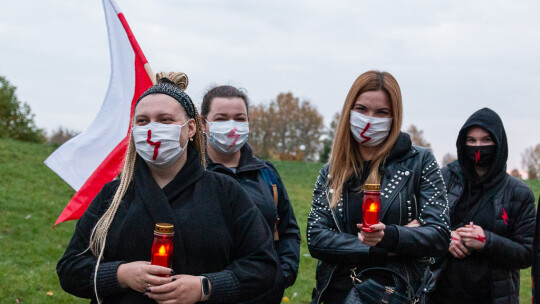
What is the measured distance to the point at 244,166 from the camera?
4.09 meters

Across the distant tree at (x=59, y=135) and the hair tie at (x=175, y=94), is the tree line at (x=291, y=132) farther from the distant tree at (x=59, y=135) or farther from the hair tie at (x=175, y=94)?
the hair tie at (x=175, y=94)

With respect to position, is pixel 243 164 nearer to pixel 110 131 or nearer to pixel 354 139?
pixel 354 139

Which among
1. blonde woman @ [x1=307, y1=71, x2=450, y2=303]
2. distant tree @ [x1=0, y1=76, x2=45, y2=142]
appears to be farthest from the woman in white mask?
distant tree @ [x1=0, y1=76, x2=45, y2=142]

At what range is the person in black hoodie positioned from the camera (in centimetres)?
421

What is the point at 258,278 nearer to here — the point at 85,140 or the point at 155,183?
the point at 155,183

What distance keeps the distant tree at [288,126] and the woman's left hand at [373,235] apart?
56.7 metres

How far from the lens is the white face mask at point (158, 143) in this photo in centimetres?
293

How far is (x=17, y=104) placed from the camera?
112 ft

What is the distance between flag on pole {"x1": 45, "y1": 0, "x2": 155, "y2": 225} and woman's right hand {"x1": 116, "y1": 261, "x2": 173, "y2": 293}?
Answer: 2.77m

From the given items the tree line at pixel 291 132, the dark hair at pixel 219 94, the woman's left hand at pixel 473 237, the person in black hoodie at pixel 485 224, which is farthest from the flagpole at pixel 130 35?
the tree line at pixel 291 132

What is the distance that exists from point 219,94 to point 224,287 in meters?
1.99

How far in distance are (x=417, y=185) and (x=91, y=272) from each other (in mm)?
1952

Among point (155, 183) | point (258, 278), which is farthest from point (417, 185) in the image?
point (155, 183)

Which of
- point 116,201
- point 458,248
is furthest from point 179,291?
point 458,248
